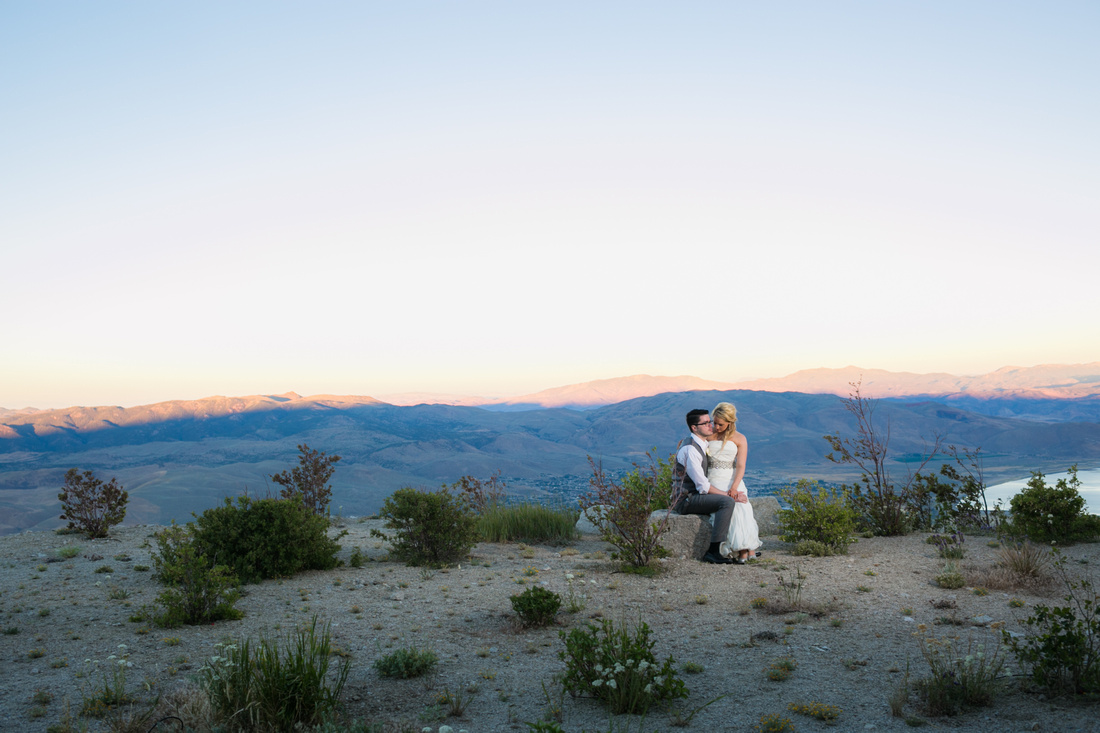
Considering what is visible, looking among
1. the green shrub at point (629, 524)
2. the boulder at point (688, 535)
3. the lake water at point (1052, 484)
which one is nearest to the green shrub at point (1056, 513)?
the lake water at point (1052, 484)

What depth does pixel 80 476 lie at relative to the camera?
38.7ft

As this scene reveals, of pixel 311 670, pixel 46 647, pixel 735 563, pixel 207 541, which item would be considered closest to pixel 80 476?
pixel 207 541

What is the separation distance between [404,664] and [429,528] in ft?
14.4

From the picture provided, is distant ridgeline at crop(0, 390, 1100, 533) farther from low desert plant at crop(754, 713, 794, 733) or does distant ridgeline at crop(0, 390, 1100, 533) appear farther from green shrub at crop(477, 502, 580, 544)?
low desert plant at crop(754, 713, 794, 733)

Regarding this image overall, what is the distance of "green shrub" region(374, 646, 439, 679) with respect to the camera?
15.9ft

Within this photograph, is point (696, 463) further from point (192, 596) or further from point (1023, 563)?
point (192, 596)

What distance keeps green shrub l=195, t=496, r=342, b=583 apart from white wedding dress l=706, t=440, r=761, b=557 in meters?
5.59

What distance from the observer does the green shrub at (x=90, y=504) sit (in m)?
11.5

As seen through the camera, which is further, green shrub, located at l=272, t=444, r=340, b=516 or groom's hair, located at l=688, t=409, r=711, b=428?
green shrub, located at l=272, t=444, r=340, b=516

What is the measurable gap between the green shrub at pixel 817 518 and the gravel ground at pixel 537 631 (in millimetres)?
315

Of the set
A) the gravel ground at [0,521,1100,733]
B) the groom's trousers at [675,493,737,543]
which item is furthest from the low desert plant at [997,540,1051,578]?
the groom's trousers at [675,493,737,543]

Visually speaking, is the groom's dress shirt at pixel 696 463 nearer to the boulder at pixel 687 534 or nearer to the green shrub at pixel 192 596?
the boulder at pixel 687 534

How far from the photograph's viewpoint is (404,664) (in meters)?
4.85

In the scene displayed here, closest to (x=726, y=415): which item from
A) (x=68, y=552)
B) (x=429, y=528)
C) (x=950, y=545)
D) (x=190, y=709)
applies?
(x=950, y=545)
